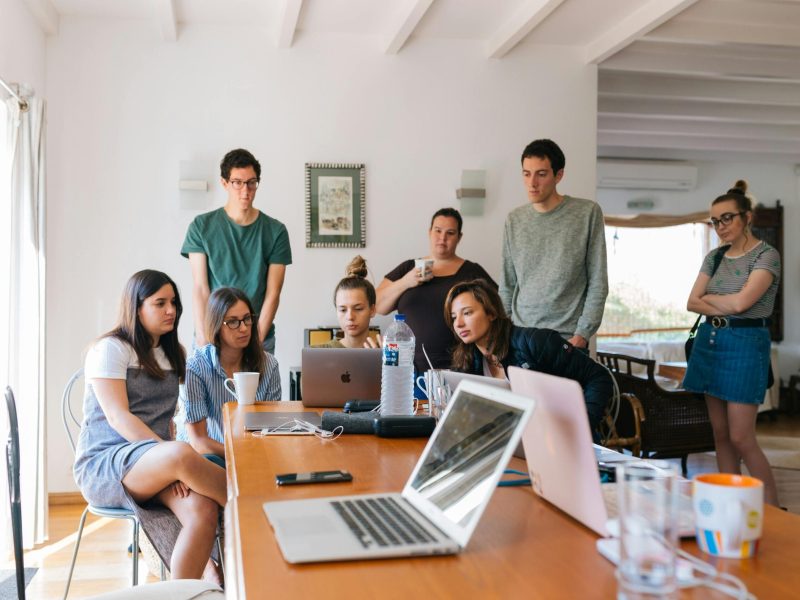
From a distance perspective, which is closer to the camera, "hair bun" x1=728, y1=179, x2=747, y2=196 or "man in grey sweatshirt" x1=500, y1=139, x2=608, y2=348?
"man in grey sweatshirt" x1=500, y1=139, x2=608, y2=348

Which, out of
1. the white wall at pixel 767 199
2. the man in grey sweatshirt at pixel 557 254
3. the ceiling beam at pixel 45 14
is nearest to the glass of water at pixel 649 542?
the man in grey sweatshirt at pixel 557 254

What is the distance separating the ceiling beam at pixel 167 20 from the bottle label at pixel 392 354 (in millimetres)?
2692

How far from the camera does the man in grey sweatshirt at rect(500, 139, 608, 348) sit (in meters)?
3.33

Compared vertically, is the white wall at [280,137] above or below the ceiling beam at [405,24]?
below

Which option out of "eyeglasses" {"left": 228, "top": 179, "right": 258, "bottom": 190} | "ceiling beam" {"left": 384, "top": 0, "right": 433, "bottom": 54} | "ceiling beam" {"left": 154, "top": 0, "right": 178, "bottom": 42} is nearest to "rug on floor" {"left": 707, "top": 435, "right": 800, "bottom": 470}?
"ceiling beam" {"left": 384, "top": 0, "right": 433, "bottom": 54}

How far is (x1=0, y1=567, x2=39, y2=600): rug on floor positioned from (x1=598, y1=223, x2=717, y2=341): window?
266 inches

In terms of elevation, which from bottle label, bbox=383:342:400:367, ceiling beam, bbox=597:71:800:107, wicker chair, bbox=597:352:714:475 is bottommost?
wicker chair, bbox=597:352:714:475

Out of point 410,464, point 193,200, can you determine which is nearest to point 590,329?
point 410,464

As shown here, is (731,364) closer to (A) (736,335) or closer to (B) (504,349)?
(A) (736,335)

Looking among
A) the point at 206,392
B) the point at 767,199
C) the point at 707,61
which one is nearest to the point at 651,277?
the point at 767,199

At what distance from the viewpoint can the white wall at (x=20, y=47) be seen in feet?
11.5

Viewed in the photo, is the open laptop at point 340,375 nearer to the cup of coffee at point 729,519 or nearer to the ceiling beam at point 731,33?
the cup of coffee at point 729,519

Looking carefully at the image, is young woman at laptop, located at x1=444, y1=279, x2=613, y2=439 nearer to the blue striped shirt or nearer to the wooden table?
the blue striped shirt

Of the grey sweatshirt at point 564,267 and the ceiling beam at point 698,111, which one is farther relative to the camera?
the ceiling beam at point 698,111
